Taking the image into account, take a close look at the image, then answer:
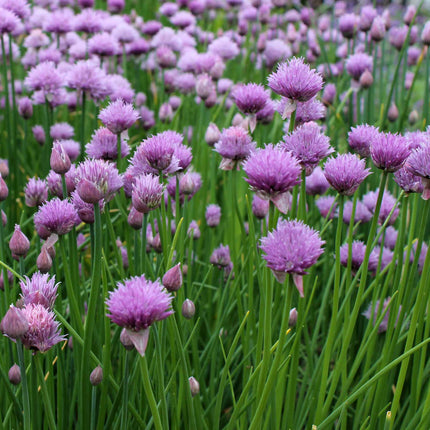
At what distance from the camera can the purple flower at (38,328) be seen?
2.82ft

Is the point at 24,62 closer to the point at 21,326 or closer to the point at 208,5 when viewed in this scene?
the point at 208,5

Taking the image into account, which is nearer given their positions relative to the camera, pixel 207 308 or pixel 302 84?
pixel 302 84

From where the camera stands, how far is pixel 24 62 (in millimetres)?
2770

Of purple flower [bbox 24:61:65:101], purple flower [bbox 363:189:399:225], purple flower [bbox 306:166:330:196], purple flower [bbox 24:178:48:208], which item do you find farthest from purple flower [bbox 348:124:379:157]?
purple flower [bbox 24:61:65:101]

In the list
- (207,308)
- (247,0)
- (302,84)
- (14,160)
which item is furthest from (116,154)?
(247,0)

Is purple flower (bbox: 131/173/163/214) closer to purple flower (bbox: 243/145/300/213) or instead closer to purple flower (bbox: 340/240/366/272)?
purple flower (bbox: 243/145/300/213)

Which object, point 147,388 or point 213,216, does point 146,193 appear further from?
point 213,216

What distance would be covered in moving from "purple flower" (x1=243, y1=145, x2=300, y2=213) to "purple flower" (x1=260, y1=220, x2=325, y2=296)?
0.04 metres

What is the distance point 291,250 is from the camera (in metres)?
0.79

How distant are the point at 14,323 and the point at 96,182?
277mm

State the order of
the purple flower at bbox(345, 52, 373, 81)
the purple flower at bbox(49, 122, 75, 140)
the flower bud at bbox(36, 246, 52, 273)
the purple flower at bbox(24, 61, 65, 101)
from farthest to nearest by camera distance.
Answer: the purple flower at bbox(49, 122, 75, 140) < the purple flower at bbox(345, 52, 373, 81) < the purple flower at bbox(24, 61, 65, 101) < the flower bud at bbox(36, 246, 52, 273)

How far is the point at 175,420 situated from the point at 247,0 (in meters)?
3.30

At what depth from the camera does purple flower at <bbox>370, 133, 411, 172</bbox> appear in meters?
0.98

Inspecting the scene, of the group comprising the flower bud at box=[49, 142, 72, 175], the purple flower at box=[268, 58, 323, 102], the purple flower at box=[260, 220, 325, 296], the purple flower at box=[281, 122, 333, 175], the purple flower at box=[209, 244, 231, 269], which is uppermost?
the purple flower at box=[268, 58, 323, 102]
